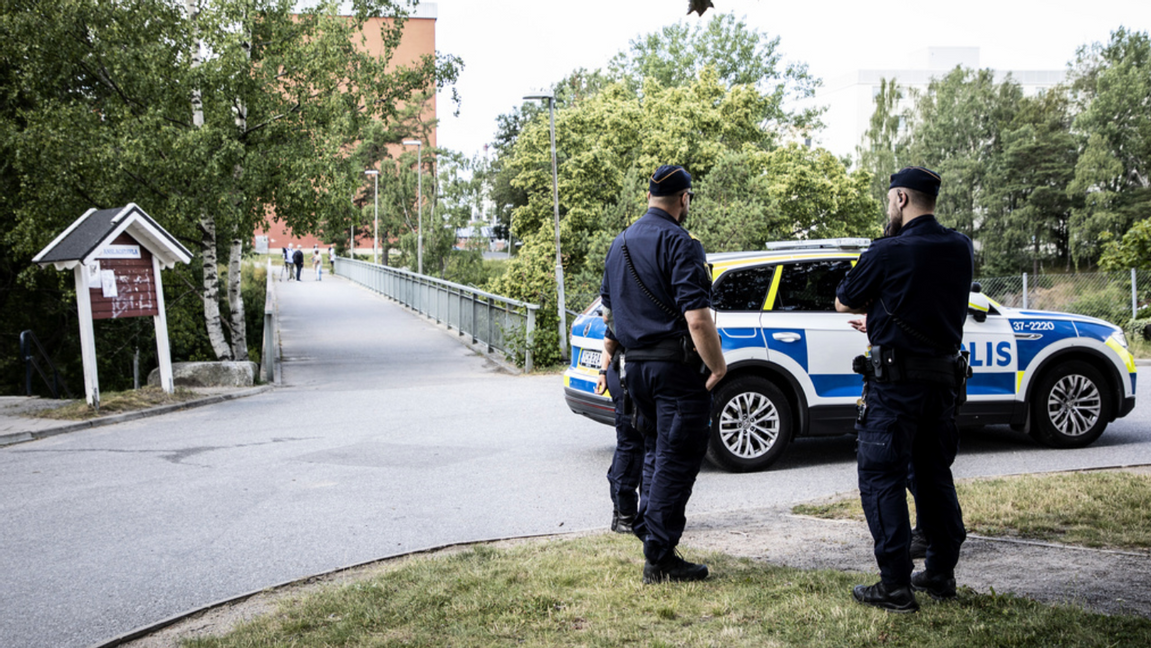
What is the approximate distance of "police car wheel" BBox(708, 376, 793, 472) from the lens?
734 cm

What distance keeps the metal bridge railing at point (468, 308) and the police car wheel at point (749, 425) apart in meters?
9.51

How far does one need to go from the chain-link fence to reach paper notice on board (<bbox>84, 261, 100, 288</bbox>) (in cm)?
1607

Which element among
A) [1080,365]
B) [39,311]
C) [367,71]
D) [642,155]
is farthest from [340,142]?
[642,155]

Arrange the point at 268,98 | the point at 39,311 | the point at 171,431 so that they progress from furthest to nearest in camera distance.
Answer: the point at 39,311
the point at 268,98
the point at 171,431

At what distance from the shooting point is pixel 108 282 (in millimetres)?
12484

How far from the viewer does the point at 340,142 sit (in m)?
16.8

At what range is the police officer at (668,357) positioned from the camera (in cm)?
419

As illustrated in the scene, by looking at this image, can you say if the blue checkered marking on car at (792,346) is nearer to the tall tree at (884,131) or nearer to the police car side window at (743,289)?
the police car side window at (743,289)

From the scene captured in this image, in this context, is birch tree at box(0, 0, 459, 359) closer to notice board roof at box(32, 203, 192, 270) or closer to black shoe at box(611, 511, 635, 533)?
notice board roof at box(32, 203, 192, 270)

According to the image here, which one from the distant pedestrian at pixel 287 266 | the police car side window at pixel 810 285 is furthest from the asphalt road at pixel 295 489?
the distant pedestrian at pixel 287 266

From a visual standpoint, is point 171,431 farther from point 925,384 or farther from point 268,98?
point 925,384

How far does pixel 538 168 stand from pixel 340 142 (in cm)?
1751

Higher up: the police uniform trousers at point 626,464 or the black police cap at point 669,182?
the black police cap at point 669,182

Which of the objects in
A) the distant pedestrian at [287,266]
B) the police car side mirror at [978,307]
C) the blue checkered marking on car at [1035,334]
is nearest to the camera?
the police car side mirror at [978,307]
